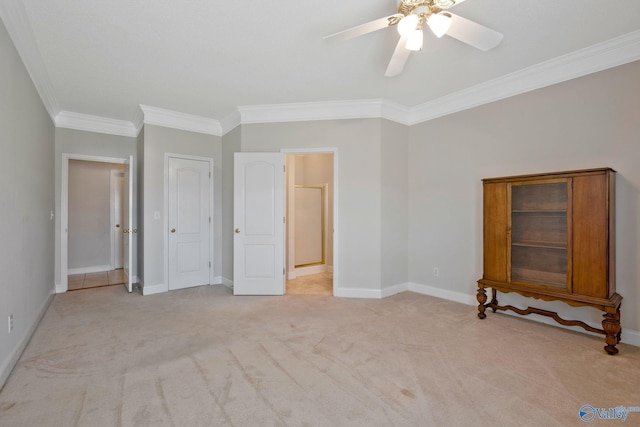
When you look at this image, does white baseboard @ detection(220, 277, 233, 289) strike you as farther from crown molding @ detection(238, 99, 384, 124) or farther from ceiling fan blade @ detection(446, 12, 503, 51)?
ceiling fan blade @ detection(446, 12, 503, 51)

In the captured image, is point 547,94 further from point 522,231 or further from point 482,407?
point 482,407

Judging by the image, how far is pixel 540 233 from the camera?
3.01m

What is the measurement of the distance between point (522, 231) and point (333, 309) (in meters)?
2.15

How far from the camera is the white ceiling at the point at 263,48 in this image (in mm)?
2229

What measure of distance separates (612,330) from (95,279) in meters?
6.79

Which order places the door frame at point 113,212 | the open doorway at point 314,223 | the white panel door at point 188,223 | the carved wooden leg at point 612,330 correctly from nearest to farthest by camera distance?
the carved wooden leg at point 612,330 → the white panel door at point 188,223 → the open doorway at point 314,223 → the door frame at point 113,212

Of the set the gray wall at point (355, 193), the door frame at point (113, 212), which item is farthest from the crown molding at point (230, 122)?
the door frame at point (113, 212)

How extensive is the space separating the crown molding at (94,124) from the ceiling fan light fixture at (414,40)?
4376 millimetres

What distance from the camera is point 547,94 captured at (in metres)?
3.14

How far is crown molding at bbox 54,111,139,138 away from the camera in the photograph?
14.4 feet

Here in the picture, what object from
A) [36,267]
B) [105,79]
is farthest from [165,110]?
[36,267]

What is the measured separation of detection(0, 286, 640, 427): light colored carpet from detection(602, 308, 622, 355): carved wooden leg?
0.08 m

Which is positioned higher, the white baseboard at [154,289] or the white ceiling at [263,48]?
the white ceiling at [263,48]

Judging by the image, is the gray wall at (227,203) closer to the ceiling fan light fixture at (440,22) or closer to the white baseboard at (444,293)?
the white baseboard at (444,293)
